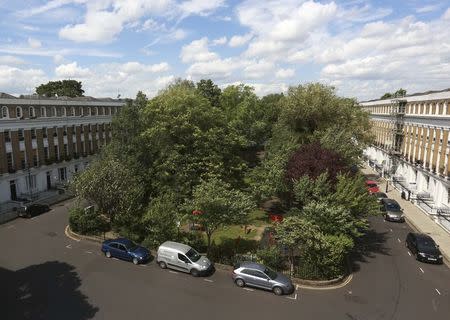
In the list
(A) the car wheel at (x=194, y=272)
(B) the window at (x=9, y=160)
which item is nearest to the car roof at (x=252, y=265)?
(A) the car wheel at (x=194, y=272)

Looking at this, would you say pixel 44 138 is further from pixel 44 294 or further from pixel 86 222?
pixel 44 294

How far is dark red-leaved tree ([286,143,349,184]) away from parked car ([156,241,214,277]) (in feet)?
34.6

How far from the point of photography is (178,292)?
71.8 feet

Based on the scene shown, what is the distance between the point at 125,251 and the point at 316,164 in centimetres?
1675

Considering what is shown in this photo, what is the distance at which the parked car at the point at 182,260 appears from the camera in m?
24.1

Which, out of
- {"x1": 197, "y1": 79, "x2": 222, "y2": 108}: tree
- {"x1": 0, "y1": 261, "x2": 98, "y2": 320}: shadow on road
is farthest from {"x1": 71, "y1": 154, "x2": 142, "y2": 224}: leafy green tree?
{"x1": 197, "y1": 79, "x2": 222, "y2": 108}: tree

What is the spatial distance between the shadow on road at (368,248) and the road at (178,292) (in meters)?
0.18

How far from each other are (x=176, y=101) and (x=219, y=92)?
35900 mm

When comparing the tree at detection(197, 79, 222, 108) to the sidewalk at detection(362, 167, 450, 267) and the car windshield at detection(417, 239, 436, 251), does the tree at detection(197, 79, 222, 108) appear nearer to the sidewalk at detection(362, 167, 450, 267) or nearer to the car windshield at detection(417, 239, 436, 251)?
the sidewalk at detection(362, 167, 450, 267)

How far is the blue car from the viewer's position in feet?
85.3

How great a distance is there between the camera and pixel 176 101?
38312 millimetres

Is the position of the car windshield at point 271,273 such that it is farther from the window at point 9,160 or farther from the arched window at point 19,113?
the arched window at point 19,113

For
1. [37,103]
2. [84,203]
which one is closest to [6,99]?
[37,103]

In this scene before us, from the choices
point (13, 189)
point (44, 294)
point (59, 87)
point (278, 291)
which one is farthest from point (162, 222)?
point (59, 87)
